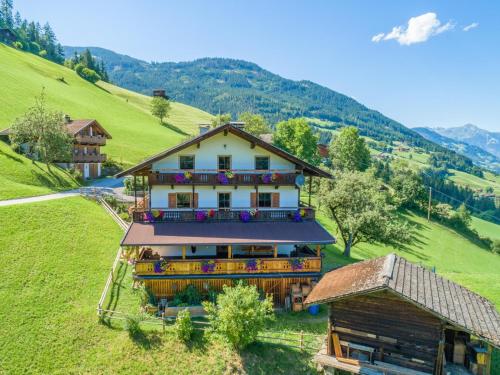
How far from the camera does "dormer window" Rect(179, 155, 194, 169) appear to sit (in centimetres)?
2693

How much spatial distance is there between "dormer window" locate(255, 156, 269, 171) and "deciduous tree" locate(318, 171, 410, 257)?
9.03 metres

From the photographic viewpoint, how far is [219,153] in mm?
27094

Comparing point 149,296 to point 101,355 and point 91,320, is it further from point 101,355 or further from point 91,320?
point 101,355

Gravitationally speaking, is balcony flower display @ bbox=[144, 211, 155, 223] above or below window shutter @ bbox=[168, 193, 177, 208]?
below

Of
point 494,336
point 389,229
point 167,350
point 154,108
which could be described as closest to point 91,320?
point 167,350

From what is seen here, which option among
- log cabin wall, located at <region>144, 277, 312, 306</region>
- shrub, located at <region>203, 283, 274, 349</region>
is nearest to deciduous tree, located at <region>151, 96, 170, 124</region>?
log cabin wall, located at <region>144, 277, 312, 306</region>

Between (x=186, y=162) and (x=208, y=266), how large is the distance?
8774 millimetres

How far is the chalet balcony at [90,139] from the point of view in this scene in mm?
54256

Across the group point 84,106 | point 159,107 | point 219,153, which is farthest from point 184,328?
point 159,107

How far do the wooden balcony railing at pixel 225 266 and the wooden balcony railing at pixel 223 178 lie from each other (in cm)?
625

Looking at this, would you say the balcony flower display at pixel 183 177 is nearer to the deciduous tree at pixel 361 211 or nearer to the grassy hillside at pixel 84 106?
the deciduous tree at pixel 361 211

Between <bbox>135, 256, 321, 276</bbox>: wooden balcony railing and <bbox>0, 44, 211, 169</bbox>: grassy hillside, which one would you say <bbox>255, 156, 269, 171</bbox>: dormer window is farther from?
<bbox>0, 44, 211, 169</bbox>: grassy hillside

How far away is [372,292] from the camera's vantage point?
48.7 ft

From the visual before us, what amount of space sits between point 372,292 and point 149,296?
14.1 meters
